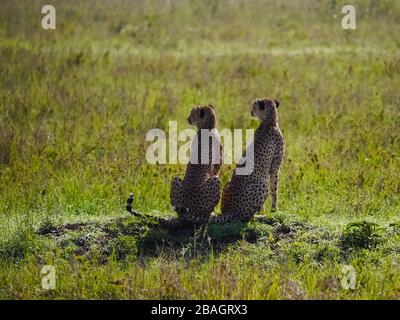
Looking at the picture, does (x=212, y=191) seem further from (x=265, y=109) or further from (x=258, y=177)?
(x=265, y=109)

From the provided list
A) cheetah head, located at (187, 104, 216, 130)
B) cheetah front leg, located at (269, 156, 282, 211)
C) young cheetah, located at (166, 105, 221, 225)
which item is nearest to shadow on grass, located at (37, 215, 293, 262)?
young cheetah, located at (166, 105, 221, 225)

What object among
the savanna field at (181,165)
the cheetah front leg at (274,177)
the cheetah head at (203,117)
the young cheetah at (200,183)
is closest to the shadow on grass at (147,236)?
the savanna field at (181,165)

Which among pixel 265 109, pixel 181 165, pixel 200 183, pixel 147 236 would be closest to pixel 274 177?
pixel 265 109

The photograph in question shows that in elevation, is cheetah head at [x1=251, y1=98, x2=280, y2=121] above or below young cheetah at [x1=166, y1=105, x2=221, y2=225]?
above

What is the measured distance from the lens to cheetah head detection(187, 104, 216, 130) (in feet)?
19.1

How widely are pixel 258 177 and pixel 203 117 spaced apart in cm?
64

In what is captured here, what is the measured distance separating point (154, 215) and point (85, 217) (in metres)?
0.56

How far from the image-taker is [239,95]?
10281mm

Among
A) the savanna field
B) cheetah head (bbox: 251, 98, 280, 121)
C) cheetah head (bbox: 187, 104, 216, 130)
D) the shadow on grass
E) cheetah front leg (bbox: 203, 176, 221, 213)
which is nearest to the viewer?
the savanna field

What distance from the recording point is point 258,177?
5758mm

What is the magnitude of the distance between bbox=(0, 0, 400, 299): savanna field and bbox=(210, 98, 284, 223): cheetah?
156 mm

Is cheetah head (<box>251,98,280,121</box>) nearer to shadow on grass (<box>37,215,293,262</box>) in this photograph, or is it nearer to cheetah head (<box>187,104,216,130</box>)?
cheetah head (<box>187,104,216,130</box>)

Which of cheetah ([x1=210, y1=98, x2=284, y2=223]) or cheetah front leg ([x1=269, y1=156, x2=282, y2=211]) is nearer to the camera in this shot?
cheetah ([x1=210, y1=98, x2=284, y2=223])

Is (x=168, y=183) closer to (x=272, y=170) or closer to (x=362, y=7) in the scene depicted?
(x=272, y=170)
